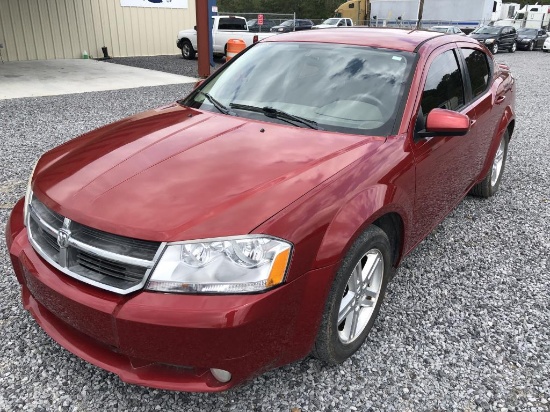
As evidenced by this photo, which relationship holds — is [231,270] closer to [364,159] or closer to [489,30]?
[364,159]

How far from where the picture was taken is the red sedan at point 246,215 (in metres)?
1.81

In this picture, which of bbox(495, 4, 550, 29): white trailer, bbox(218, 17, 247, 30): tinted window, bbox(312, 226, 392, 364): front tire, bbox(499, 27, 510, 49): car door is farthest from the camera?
bbox(495, 4, 550, 29): white trailer

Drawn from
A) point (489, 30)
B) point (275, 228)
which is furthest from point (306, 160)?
point (489, 30)

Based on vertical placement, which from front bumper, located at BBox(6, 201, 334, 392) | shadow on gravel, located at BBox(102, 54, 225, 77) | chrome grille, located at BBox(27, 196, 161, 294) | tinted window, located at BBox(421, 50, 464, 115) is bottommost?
shadow on gravel, located at BBox(102, 54, 225, 77)

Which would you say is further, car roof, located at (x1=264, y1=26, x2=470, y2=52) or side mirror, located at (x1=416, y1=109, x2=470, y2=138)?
car roof, located at (x1=264, y1=26, x2=470, y2=52)

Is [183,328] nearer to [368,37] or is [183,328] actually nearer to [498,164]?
[368,37]

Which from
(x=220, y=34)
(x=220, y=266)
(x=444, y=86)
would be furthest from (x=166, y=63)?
(x=220, y=266)

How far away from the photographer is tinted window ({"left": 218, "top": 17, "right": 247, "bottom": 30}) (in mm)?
17281

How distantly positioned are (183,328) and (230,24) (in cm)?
1725

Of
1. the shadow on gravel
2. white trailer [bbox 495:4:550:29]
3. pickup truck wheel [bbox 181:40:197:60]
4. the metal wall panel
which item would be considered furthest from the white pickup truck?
white trailer [bbox 495:4:550:29]

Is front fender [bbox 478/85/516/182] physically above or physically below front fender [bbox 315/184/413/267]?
below

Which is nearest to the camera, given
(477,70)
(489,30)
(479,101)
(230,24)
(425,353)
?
(425,353)

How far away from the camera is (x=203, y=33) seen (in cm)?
1230

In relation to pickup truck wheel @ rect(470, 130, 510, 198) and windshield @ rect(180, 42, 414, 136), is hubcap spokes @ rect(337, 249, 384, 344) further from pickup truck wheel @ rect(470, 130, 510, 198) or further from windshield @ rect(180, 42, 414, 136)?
pickup truck wheel @ rect(470, 130, 510, 198)
